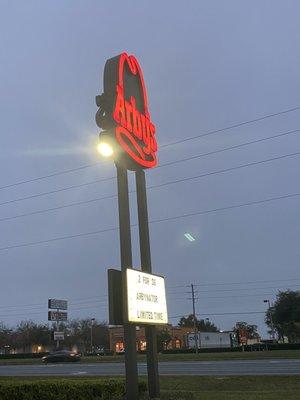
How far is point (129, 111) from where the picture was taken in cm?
1248

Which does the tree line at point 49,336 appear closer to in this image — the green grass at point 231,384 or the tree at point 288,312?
the tree at point 288,312

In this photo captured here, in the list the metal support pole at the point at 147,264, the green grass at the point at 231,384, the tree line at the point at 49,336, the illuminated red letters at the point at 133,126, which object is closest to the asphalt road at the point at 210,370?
the green grass at the point at 231,384

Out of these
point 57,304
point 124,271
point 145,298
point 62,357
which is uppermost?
point 57,304

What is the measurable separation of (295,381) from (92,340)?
364 ft

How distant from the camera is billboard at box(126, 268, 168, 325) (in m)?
10.9

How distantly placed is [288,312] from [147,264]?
91055 mm

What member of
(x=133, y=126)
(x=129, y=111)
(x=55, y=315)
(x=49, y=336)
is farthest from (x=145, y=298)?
(x=49, y=336)

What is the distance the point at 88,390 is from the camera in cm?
1416

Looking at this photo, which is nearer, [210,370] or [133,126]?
[133,126]

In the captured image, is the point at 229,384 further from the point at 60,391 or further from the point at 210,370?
the point at 60,391

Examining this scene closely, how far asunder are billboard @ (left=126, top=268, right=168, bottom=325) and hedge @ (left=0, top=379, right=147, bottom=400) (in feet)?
9.07

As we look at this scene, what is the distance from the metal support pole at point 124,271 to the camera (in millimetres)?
10672

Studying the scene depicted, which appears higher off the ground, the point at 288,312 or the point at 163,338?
the point at 288,312

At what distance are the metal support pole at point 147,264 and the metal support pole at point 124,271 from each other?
121 centimetres
